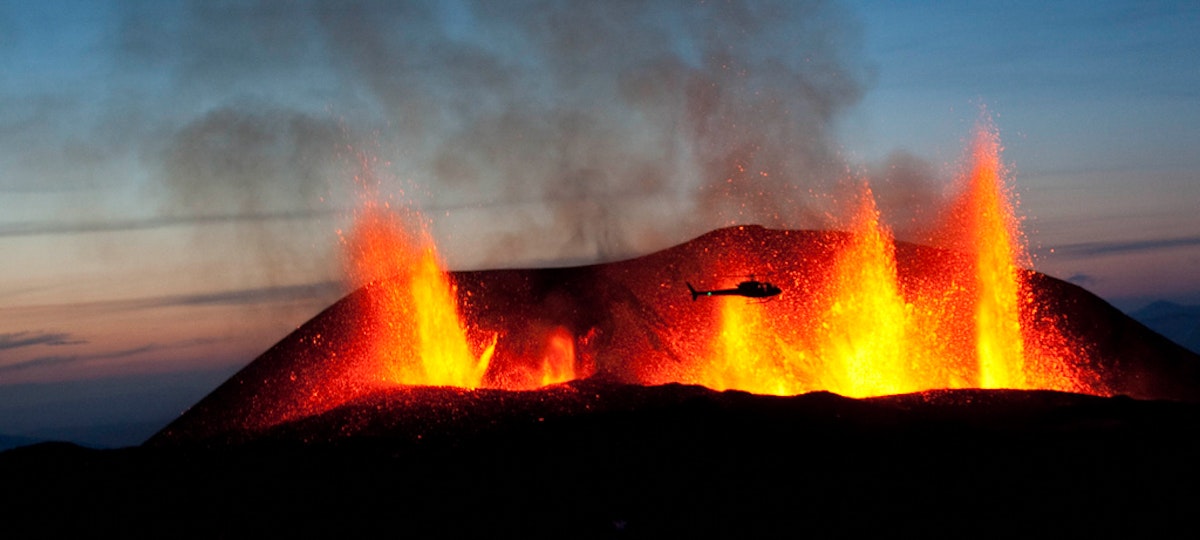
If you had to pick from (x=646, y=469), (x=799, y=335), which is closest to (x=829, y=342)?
(x=799, y=335)

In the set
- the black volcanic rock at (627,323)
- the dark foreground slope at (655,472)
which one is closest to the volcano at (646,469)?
the dark foreground slope at (655,472)

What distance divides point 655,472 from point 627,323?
952 inches

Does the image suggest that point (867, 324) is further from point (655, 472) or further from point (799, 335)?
point (655, 472)

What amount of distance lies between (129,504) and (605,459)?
39.7ft

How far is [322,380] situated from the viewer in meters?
48.0

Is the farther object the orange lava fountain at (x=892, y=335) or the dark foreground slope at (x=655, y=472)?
the orange lava fountain at (x=892, y=335)

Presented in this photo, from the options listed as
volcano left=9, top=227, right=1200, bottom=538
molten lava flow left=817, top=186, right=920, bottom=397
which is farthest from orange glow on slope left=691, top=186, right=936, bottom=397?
volcano left=9, top=227, right=1200, bottom=538

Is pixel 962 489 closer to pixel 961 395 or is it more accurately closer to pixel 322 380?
pixel 961 395

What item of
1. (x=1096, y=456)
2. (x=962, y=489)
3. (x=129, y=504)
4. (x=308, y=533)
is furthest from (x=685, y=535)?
(x=129, y=504)

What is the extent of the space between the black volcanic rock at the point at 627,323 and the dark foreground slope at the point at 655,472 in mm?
12442

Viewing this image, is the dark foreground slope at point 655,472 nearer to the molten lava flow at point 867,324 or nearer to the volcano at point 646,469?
the volcano at point 646,469

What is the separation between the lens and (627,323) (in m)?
52.6

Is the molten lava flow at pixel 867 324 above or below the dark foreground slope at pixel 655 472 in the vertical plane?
above

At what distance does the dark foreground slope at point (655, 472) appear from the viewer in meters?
26.4
